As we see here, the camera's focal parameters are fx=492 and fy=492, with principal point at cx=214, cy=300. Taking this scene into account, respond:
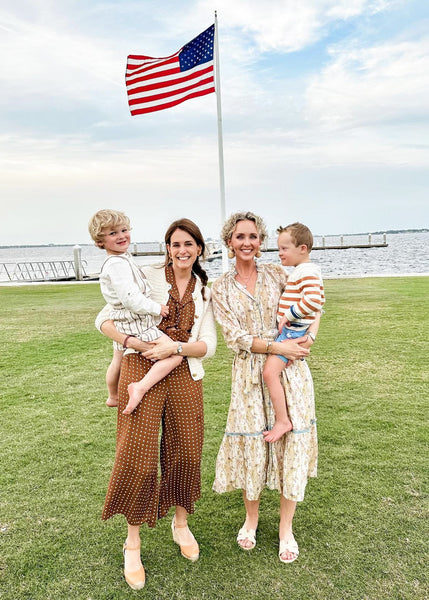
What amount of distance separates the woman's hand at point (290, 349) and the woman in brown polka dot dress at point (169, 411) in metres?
0.33

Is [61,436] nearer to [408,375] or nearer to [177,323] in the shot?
[177,323]

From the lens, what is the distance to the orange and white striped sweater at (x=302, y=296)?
7.43ft

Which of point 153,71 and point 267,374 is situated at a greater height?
point 153,71

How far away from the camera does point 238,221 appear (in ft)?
8.00

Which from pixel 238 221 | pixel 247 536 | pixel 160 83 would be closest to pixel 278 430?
pixel 247 536

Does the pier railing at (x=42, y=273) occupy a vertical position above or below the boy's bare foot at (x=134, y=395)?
below

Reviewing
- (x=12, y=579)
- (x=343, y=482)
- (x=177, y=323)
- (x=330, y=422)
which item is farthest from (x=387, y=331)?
(x=12, y=579)

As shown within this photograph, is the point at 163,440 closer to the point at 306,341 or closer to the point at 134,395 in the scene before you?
the point at 134,395

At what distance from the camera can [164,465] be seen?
252 centimetres

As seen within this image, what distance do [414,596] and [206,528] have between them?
3.53 feet

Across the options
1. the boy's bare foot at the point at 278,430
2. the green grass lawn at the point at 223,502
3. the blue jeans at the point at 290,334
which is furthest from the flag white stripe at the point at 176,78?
the boy's bare foot at the point at 278,430

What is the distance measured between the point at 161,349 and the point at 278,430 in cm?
70

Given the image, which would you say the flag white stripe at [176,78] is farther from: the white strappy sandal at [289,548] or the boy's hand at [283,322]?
the white strappy sandal at [289,548]

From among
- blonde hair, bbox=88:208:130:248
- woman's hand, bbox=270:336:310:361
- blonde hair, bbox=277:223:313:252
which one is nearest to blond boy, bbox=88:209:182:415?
blonde hair, bbox=88:208:130:248
